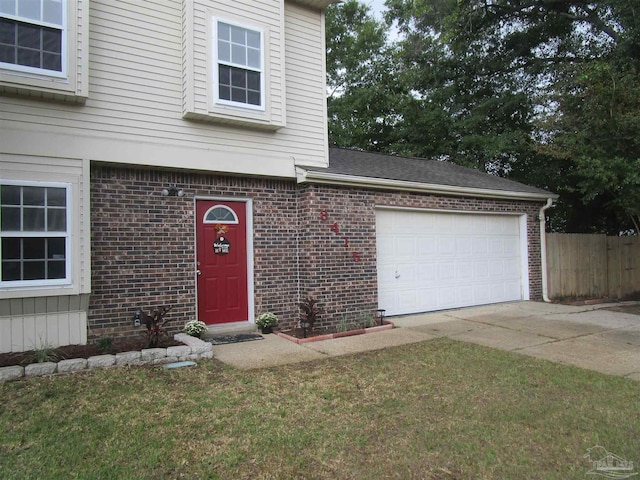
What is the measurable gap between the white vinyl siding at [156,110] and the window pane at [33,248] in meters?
1.13

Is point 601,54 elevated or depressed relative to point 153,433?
elevated

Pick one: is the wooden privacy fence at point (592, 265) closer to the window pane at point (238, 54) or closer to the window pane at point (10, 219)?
the window pane at point (238, 54)

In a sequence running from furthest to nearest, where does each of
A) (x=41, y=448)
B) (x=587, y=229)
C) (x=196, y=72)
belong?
(x=587, y=229)
(x=196, y=72)
(x=41, y=448)

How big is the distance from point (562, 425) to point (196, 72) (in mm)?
6536

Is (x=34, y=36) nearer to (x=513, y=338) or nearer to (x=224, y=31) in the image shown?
(x=224, y=31)

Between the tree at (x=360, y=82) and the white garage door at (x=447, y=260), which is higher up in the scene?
the tree at (x=360, y=82)

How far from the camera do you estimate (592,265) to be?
488 inches

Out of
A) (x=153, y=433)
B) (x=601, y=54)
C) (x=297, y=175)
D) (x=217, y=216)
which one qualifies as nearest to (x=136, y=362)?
(x=153, y=433)

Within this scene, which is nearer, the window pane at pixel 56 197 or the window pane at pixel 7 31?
the window pane at pixel 7 31

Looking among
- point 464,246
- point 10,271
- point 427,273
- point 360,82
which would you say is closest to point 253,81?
point 10,271

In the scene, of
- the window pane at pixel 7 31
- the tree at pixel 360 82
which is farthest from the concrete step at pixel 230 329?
the tree at pixel 360 82

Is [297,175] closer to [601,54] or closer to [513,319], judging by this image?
[513,319]

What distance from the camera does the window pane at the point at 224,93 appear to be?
279 inches

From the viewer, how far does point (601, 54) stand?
45.1 feet
